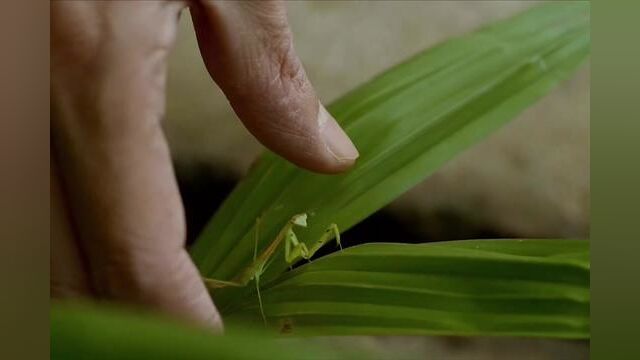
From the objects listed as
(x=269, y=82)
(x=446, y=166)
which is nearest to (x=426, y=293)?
(x=446, y=166)

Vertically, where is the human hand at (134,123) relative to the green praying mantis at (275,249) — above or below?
above

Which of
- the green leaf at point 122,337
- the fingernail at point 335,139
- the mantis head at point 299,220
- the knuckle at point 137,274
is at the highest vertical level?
the fingernail at point 335,139

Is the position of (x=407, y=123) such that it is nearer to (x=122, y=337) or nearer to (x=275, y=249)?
(x=275, y=249)

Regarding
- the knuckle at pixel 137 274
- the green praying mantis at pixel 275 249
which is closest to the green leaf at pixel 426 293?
the green praying mantis at pixel 275 249

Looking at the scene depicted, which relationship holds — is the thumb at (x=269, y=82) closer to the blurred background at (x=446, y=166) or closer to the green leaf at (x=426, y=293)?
the blurred background at (x=446, y=166)

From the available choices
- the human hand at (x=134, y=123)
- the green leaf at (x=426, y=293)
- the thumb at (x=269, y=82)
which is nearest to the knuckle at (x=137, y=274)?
the human hand at (x=134, y=123)
